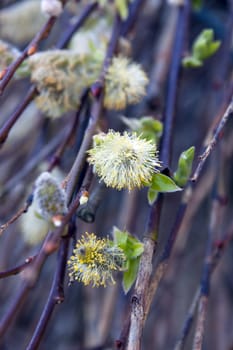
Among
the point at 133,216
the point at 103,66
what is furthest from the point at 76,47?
the point at 133,216

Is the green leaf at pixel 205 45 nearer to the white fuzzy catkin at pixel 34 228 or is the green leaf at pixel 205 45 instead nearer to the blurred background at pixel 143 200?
the blurred background at pixel 143 200

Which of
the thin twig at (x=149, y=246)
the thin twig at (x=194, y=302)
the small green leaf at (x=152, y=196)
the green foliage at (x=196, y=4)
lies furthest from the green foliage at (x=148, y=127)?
the green foliage at (x=196, y=4)

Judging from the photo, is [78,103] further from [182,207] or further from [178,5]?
[178,5]

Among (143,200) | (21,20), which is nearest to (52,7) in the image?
(21,20)

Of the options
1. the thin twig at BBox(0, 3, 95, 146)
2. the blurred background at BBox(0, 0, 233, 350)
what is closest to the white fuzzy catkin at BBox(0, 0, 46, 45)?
the blurred background at BBox(0, 0, 233, 350)

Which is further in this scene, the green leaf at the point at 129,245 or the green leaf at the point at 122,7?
the green leaf at the point at 122,7

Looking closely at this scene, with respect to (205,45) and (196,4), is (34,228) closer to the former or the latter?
(205,45)

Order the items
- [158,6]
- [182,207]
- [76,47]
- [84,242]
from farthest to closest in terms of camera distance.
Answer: [158,6], [76,47], [182,207], [84,242]
